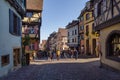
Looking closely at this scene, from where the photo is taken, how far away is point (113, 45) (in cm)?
1830

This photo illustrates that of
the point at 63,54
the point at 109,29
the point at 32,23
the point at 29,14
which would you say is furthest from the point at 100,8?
the point at 63,54

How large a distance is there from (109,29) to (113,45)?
1365 millimetres

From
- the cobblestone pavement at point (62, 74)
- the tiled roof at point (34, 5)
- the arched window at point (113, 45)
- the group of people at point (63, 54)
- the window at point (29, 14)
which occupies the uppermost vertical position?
the tiled roof at point (34, 5)

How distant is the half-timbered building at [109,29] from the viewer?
15.8 metres

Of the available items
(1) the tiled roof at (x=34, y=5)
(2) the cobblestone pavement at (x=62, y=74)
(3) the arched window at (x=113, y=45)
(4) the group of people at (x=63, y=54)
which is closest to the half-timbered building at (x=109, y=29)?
(3) the arched window at (x=113, y=45)

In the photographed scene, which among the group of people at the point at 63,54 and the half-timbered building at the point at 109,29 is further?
the group of people at the point at 63,54

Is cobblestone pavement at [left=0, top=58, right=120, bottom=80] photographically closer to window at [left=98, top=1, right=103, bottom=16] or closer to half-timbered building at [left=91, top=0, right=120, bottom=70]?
half-timbered building at [left=91, top=0, right=120, bottom=70]

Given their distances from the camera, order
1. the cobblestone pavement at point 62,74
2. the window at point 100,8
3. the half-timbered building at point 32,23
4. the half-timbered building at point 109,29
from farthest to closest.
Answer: the half-timbered building at point 32,23
the window at point 100,8
the half-timbered building at point 109,29
the cobblestone pavement at point 62,74

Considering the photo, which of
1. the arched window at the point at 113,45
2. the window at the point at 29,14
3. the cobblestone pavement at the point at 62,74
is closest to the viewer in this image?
the cobblestone pavement at the point at 62,74

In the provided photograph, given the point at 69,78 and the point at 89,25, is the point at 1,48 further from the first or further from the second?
the point at 89,25

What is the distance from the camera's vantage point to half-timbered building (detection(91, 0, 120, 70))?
51.8ft

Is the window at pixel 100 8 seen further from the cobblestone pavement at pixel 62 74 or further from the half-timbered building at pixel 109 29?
the cobblestone pavement at pixel 62 74

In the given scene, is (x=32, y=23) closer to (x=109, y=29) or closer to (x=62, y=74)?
(x=109, y=29)

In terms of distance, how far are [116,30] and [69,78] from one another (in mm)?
4857
